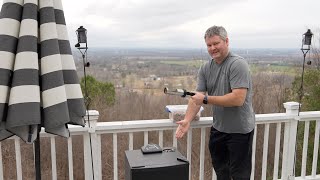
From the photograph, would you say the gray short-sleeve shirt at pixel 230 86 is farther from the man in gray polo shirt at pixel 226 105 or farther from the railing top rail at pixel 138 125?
the railing top rail at pixel 138 125

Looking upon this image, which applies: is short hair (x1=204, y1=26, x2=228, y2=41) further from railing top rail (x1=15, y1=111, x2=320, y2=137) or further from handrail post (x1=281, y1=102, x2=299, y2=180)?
handrail post (x1=281, y1=102, x2=299, y2=180)

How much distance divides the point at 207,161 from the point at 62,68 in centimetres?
539

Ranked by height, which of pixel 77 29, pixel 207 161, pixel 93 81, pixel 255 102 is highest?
pixel 77 29

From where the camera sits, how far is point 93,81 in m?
7.48

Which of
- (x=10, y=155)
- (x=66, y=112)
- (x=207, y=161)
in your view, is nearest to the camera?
(x=66, y=112)

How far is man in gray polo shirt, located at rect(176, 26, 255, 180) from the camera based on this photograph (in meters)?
2.20

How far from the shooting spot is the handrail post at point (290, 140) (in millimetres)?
3018

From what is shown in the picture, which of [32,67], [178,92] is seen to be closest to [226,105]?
[178,92]

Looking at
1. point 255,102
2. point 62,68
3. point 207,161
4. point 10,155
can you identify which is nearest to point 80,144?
point 10,155

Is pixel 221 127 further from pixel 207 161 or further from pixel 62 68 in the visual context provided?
pixel 207 161

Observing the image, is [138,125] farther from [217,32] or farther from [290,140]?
[290,140]

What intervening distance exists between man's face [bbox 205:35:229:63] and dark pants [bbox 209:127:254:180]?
25.6 inches

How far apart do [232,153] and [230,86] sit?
0.56 metres

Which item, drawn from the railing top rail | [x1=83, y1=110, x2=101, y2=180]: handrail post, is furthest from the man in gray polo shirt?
[x1=83, y1=110, x2=101, y2=180]: handrail post
